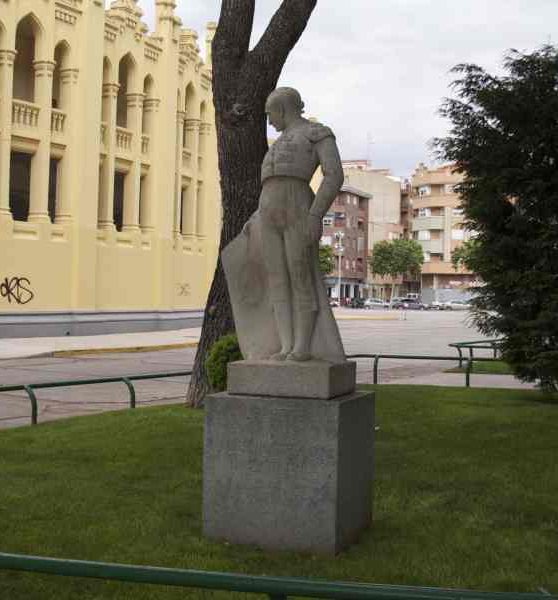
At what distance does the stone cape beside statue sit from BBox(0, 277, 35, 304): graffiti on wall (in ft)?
69.0

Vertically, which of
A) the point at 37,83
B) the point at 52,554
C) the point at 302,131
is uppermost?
the point at 37,83

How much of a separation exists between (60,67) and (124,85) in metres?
3.51

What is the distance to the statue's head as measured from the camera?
5590mm

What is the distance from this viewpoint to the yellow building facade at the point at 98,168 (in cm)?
2620

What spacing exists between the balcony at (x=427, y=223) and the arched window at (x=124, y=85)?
3202 inches

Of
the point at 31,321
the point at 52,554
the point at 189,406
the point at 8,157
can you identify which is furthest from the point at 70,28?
the point at 52,554

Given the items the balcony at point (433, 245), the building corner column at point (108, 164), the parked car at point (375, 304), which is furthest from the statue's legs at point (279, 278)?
the balcony at point (433, 245)

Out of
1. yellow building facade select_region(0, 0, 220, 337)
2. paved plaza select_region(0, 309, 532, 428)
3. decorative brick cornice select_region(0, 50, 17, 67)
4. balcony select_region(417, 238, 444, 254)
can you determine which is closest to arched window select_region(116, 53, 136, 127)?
yellow building facade select_region(0, 0, 220, 337)

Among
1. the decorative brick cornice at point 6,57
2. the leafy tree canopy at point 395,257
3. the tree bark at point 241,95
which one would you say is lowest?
the tree bark at point 241,95

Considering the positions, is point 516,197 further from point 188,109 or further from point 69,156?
point 188,109

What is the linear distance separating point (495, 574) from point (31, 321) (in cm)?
2302

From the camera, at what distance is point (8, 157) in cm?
2566

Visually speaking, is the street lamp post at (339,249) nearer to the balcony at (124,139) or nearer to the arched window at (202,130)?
the arched window at (202,130)

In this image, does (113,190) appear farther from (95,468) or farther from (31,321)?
(95,468)
